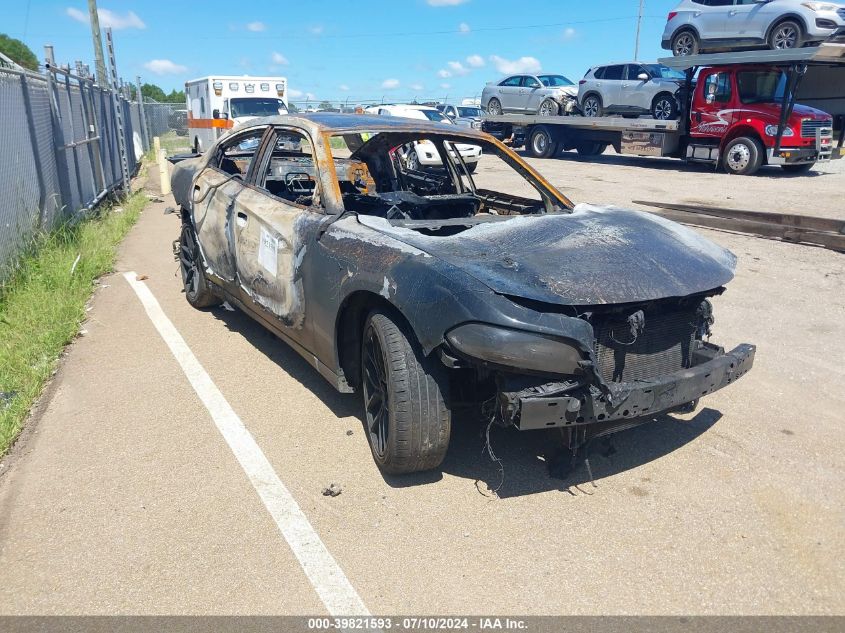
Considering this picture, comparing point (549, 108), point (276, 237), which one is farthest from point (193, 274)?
point (549, 108)

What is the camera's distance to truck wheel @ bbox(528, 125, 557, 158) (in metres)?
22.3

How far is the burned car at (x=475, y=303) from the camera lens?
284 cm

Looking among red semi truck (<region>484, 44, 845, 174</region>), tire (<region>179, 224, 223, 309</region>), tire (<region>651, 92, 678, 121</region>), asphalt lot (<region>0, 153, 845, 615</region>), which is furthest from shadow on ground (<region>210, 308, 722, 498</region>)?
tire (<region>651, 92, 678, 121</region>)

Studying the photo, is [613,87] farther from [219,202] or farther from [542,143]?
[219,202]

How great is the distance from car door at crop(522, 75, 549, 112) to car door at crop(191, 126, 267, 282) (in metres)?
18.2

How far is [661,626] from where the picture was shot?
244 cm

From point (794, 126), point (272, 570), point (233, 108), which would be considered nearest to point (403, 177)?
point (272, 570)

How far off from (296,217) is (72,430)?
1.81m

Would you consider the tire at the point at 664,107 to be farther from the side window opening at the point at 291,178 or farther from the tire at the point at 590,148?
the side window opening at the point at 291,178

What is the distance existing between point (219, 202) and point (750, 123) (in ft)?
49.5

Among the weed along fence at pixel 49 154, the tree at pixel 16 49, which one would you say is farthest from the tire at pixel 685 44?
the tree at pixel 16 49

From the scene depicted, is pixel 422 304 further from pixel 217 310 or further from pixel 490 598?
pixel 217 310

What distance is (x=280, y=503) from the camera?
3197 mm

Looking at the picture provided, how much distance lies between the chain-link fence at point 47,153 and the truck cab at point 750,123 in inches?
556
